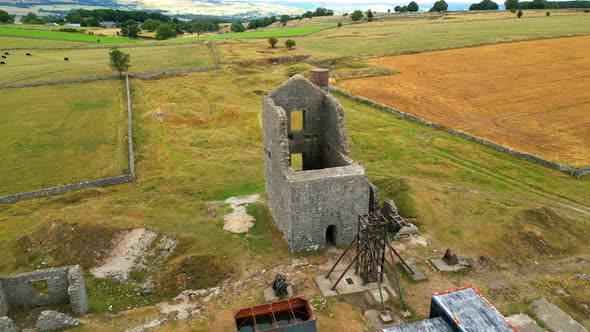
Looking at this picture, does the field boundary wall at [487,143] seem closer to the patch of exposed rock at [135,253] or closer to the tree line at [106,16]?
the patch of exposed rock at [135,253]

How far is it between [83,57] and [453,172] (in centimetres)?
7545

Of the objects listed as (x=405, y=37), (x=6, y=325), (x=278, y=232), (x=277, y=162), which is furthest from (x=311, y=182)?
(x=405, y=37)

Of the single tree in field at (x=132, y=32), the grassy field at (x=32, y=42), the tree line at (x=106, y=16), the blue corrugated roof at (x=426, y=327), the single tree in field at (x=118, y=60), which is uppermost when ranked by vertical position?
the tree line at (x=106, y=16)

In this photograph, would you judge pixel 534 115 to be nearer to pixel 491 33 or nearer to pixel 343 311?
pixel 343 311

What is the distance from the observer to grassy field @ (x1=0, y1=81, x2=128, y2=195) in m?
30.2

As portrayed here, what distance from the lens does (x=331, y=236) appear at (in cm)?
2097

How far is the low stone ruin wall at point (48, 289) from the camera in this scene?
1588cm

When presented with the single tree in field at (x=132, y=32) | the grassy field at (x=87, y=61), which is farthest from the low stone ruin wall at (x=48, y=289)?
the single tree in field at (x=132, y=32)

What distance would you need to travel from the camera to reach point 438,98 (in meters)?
49.0

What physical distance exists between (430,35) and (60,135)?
8562cm

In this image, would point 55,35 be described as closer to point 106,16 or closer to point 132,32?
point 132,32

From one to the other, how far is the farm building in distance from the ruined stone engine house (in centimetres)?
637

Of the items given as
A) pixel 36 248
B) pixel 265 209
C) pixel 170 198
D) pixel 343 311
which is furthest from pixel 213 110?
pixel 343 311

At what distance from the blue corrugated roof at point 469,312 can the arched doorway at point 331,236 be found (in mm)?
6669
